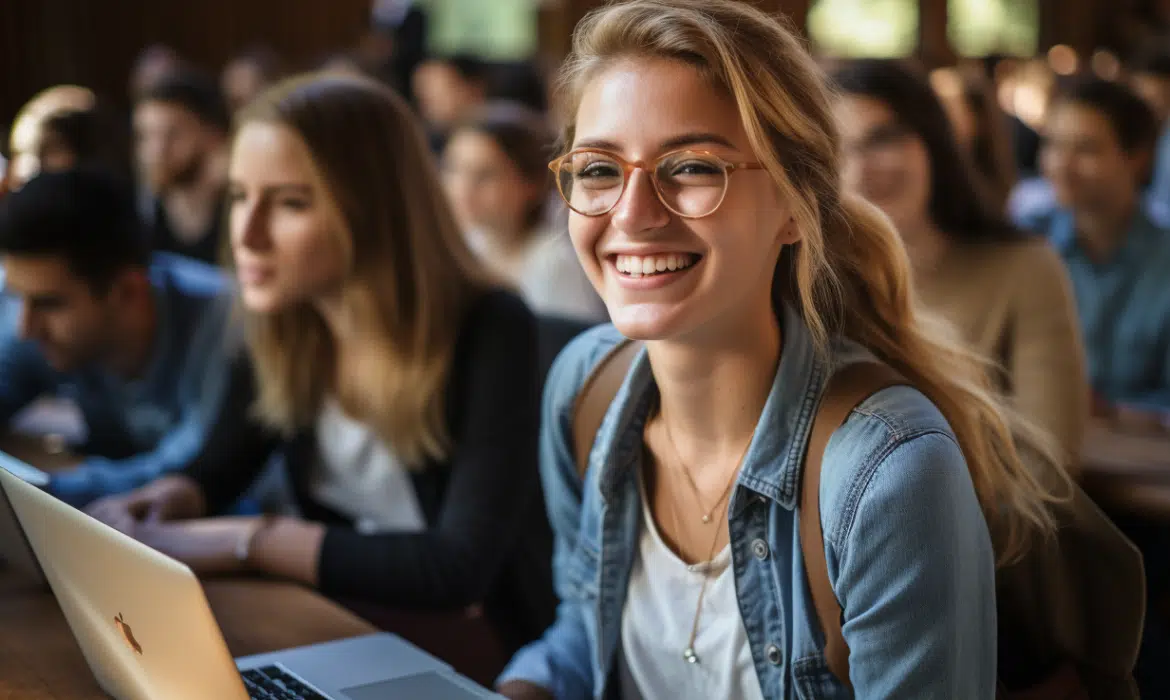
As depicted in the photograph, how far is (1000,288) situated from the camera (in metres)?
2.42

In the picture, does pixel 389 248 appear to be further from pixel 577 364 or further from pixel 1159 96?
pixel 1159 96

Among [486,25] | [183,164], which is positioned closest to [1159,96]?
[183,164]

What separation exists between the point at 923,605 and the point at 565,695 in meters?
0.55

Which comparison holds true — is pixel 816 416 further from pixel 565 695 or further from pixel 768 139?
pixel 565 695

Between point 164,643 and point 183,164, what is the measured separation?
12.7 feet

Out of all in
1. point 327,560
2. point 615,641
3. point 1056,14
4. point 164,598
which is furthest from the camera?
point 1056,14

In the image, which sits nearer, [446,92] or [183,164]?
[183,164]

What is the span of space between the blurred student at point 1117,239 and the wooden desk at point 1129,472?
3.06ft

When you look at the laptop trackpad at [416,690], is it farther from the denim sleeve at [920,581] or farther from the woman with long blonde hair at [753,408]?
the denim sleeve at [920,581]

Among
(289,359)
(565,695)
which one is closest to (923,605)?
(565,695)

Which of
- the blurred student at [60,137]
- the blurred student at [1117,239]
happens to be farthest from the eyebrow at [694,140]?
the blurred student at [60,137]

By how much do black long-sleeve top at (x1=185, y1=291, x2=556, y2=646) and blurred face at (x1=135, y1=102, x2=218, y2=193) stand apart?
2681mm

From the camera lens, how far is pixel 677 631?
1357mm

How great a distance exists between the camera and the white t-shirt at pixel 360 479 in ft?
6.54
